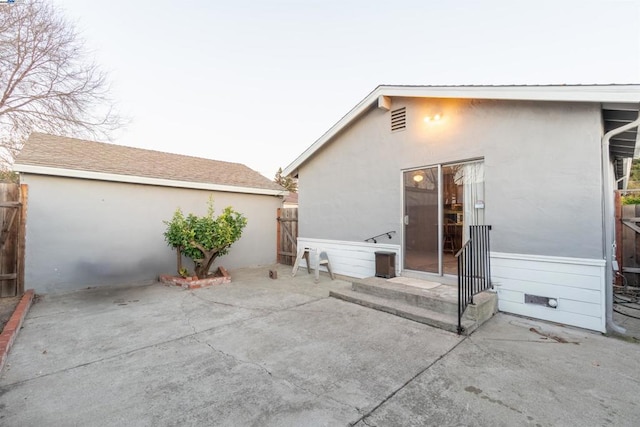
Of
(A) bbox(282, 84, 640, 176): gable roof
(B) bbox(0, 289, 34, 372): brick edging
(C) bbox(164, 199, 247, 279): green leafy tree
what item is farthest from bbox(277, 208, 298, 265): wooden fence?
(B) bbox(0, 289, 34, 372): brick edging

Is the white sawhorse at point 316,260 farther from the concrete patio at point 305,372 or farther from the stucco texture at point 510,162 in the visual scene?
the concrete patio at point 305,372

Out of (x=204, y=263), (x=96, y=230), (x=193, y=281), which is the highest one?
(x=96, y=230)

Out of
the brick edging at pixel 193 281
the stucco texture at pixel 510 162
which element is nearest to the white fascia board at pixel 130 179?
the brick edging at pixel 193 281

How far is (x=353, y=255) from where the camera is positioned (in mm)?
6684

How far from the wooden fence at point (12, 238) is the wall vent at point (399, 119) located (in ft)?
24.5

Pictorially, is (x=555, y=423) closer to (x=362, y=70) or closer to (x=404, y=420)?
(x=404, y=420)

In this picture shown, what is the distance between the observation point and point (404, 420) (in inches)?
79.6

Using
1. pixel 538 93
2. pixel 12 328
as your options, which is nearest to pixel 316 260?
pixel 12 328

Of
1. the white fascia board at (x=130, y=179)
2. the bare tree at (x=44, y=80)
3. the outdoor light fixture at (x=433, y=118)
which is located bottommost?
the white fascia board at (x=130, y=179)

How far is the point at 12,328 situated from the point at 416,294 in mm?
5445

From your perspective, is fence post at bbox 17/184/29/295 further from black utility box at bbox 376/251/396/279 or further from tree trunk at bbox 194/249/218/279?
black utility box at bbox 376/251/396/279

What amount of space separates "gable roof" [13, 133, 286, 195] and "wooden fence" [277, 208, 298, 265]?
30.8 inches

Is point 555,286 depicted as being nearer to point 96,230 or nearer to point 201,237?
point 201,237

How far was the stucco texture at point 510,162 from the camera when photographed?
3.76 meters
